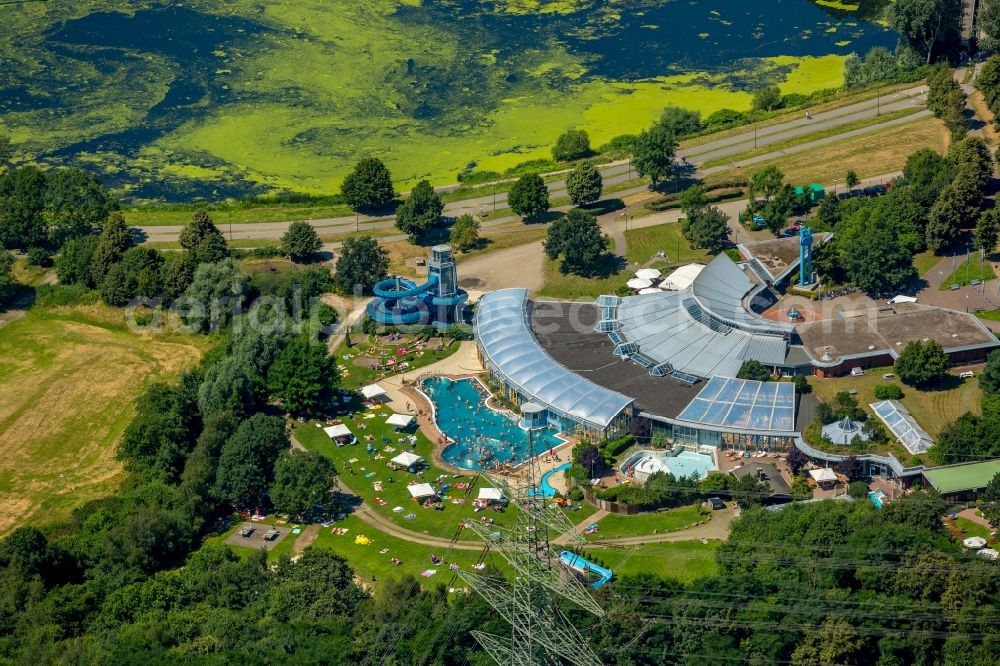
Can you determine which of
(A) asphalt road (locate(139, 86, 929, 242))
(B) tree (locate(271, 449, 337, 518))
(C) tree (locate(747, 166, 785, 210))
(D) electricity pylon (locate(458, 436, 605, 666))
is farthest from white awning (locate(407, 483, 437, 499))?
(C) tree (locate(747, 166, 785, 210))

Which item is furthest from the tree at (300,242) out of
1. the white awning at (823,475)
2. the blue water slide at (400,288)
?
the white awning at (823,475)

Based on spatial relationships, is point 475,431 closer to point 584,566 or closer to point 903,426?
point 584,566

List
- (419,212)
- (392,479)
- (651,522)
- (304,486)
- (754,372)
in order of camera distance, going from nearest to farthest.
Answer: (651,522), (304,486), (392,479), (754,372), (419,212)

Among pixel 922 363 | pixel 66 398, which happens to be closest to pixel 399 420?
pixel 66 398

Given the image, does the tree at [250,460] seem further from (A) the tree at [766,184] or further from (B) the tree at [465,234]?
(A) the tree at [766,184]

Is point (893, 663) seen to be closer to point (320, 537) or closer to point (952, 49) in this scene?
point (320, 537)

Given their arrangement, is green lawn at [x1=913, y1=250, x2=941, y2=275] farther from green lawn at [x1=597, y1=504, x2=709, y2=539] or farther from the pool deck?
green lawn at [x1=597, y1=504, x2=709, y2=539]
